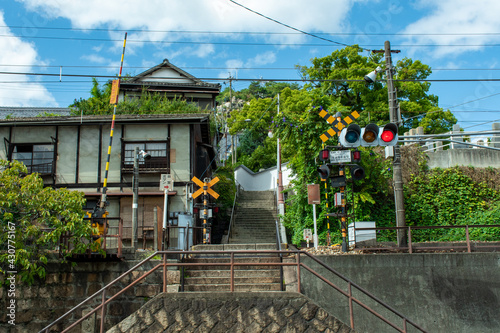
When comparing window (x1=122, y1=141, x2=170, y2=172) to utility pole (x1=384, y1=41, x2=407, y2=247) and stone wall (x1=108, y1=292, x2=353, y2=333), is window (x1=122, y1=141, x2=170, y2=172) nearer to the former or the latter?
utility pole (x1=384, y1=41, x2=407, y2=247)

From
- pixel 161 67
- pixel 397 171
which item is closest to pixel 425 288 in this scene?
pixel 397 171

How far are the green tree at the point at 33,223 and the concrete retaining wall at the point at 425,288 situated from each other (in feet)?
20.6

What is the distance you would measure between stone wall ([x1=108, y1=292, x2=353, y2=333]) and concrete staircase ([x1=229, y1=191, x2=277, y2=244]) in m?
10.9

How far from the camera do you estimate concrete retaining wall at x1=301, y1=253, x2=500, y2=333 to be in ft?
39.0

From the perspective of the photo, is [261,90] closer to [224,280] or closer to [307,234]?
[307,234]

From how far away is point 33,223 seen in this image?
11586mm

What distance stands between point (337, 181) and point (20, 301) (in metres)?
9.52

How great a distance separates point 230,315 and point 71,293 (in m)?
5.40

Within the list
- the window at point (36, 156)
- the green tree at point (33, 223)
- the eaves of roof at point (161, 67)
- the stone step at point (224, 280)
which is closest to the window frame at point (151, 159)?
the window at point (36, 156)

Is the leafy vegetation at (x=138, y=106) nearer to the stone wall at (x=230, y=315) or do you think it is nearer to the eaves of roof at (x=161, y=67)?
the eaves of roof at (x=161, y=67)

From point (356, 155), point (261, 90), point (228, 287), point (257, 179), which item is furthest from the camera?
point (261, 90)

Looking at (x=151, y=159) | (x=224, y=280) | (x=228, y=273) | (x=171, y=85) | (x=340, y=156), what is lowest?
(x=224, y=280)

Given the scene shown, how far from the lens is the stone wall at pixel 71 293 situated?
1162cm

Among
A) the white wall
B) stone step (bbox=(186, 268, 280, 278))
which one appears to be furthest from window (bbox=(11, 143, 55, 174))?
the white wall
